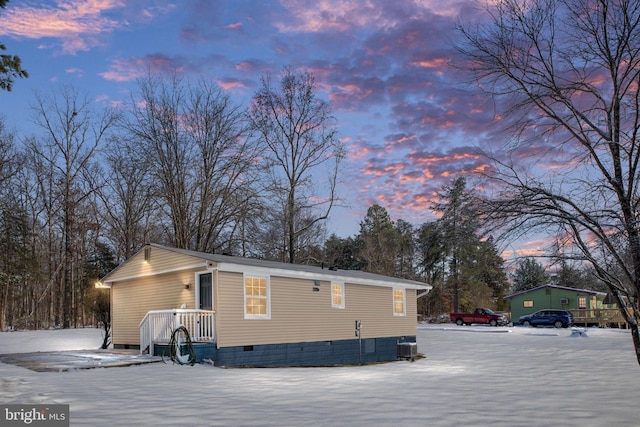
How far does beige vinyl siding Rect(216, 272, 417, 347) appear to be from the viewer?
14.8 m

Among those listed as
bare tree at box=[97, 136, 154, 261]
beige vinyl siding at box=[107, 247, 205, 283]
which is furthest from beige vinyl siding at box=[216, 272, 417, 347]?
bare tree at box=[97, 136, 154, 261]

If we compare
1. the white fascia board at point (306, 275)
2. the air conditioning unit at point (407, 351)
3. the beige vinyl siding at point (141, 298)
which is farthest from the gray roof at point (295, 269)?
the air conditioning unit at point (407, 351)

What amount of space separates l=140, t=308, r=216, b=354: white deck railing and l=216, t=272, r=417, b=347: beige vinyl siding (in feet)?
1.13

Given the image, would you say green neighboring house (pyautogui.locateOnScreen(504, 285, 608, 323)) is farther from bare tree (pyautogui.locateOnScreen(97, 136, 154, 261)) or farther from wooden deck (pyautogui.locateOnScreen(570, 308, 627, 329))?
bare tree (pyautogui.locateOnScreen(97, 136, 154, 261))

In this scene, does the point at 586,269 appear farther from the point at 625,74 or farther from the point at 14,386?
the point at 14,386

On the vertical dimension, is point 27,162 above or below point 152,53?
below

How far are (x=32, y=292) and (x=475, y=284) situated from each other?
3899cm

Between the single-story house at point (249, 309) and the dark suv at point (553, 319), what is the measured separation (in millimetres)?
20996

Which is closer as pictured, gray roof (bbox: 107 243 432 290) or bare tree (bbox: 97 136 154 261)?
gray roof (bbox: 107 243 432 290)

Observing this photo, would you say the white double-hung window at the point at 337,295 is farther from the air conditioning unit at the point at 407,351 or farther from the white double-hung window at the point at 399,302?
the white double-hung window at the point at 399,302

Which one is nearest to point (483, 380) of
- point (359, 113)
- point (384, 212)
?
point (359, 113)

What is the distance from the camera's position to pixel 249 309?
51.0 feet

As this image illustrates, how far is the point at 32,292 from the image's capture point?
43250 millimetres

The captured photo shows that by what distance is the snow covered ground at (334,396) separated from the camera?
22.0 feet
